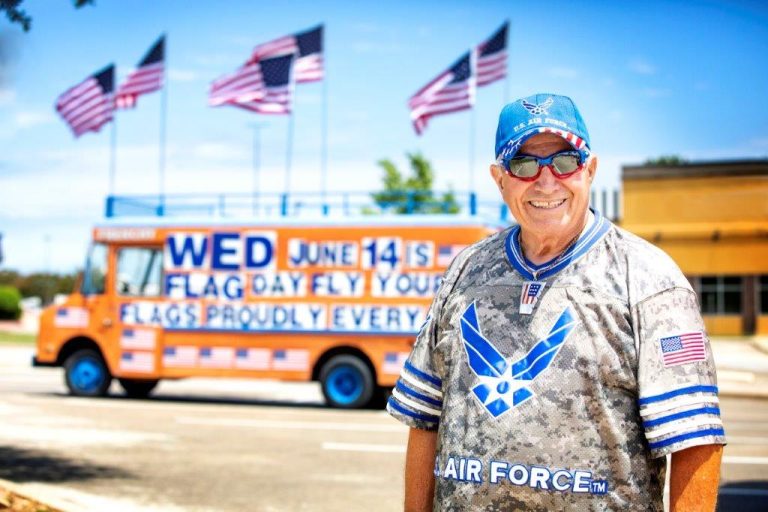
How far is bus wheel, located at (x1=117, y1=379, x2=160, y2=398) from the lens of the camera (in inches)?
682

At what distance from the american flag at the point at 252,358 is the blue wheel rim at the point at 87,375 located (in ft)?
7.80

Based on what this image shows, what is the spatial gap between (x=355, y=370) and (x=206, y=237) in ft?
10.3

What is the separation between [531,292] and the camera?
2.55 meters

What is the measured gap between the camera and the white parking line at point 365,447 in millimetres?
11258

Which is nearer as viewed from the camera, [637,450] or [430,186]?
[637,450]

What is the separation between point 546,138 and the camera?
8.60 ft

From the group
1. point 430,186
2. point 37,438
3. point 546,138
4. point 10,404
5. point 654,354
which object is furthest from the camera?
point 430,186

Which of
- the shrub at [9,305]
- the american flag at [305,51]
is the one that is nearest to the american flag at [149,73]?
the american flag at [305,51]

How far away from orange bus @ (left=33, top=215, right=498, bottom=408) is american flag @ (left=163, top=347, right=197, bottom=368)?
15mm

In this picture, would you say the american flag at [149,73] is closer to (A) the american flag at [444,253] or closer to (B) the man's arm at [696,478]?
(A) the american flag at [444,253]

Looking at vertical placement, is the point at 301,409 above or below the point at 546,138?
below

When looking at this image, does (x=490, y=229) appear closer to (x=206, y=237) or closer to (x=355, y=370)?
(x=355, y=370)

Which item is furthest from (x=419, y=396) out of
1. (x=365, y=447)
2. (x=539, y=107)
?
(x=365, y=447)

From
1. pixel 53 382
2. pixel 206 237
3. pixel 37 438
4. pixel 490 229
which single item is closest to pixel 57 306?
pixel 206 237
